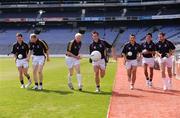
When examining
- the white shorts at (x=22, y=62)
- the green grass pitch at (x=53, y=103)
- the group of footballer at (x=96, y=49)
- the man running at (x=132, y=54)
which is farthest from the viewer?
the white shorts at (x=22, y=62)

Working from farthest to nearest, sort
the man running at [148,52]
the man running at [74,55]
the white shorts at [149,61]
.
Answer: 1. the white shorts at [149,61]
2. the man running at [148,52]
3. the man running at [74,55]

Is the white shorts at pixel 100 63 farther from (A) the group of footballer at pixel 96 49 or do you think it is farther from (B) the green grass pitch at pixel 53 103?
(B) the green grass pitch at pixel 53 103

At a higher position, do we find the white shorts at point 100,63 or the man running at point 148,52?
the man running at point 148,52

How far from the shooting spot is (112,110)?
41.9 ft

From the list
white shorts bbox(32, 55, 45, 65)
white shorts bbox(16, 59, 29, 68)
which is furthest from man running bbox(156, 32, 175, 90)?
white shorts bbox(16, 59, 29, 68)

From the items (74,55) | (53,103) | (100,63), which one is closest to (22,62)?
(74,55)

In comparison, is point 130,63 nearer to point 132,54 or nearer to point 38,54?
point 132,54

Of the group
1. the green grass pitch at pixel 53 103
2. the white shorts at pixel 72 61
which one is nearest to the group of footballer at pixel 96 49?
the white shorts at pixel 72 61

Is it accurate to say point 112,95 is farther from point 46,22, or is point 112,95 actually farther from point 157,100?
point 46,22

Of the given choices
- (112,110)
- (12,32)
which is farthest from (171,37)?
(112,110)

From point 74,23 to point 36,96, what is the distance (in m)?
59.6

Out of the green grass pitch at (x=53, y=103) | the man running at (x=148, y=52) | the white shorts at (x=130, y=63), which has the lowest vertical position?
the green grass pitch at (x=53, y=103)

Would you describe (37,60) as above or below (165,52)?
below

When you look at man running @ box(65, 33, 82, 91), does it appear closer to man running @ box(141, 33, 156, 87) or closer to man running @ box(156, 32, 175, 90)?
man running @ box(141, 33, 156, 87)
